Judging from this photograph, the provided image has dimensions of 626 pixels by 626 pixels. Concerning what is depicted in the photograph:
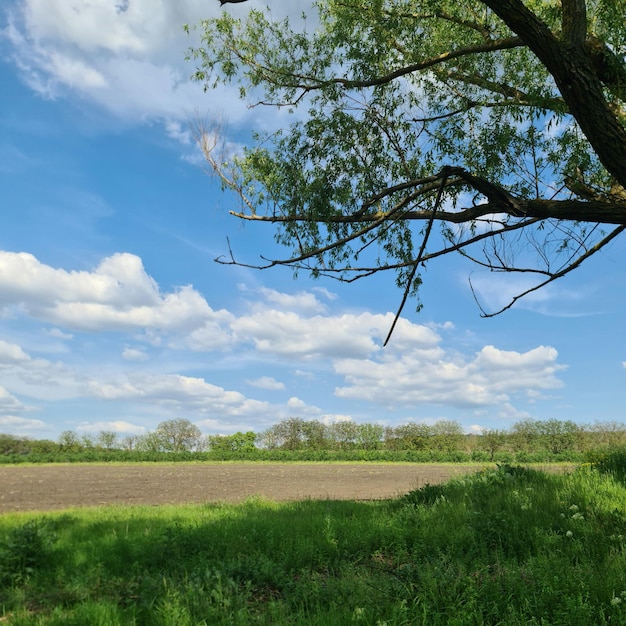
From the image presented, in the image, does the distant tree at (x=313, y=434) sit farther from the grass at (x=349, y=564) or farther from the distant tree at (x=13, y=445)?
the grass at (x=349, y=564)

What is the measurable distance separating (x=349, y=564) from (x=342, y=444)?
49358mm

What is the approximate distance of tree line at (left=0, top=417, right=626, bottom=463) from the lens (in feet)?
143

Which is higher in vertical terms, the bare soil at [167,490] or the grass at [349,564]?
the grass at [349,564]

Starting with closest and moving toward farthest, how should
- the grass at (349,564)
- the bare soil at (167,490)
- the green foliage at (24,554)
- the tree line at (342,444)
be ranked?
the grass at (349,564) → the green foliage at (24,554) → the bare soil at (167,490) → the tree line at (342,444)

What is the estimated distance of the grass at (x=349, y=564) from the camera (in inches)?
154

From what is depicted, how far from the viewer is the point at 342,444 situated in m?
53.4

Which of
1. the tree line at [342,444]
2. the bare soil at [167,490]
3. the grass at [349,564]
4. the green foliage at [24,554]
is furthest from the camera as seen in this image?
the tree line at [342,444]

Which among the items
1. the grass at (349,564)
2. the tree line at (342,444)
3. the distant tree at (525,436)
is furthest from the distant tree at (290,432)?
the grass at (349,564)

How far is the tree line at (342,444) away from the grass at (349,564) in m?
33.8

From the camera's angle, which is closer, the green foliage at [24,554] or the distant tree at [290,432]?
the green foliage at [24,554]

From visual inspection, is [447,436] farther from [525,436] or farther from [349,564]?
[349,564]

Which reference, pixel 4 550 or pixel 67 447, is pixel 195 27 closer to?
pixel 4 550

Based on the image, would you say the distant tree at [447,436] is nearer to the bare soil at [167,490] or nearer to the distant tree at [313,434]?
the distant tree at [313,434]

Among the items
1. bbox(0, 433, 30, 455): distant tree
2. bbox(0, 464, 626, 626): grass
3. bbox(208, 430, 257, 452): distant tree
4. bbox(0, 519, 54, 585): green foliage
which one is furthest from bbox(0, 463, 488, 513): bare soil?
bbox(208, 430, 257, 452): distant tree
